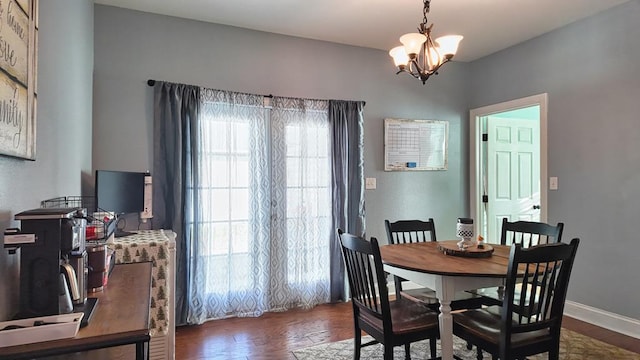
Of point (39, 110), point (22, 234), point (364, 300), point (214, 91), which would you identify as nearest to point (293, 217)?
point (214, 91)

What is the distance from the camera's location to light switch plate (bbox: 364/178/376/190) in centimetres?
386

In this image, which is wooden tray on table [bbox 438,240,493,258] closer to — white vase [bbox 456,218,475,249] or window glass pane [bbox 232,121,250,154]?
white vase [bbox 456,218,475,249]

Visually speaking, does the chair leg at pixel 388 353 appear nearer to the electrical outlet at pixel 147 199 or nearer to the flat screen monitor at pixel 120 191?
the flat screen monitor at pixel 120 191

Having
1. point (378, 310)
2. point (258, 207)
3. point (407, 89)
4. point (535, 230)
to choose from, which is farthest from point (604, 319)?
point (258, 207)

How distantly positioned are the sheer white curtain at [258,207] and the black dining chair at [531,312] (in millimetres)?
1862

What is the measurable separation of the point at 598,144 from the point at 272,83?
2943mm

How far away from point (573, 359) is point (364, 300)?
1.61 m

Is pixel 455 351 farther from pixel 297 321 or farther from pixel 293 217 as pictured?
pixel 293 217

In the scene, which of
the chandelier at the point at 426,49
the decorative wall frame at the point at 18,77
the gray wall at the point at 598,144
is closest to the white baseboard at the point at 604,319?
the gray wall at the point at 598,144

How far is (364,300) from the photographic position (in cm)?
202

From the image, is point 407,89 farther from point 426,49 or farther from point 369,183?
point 426,49

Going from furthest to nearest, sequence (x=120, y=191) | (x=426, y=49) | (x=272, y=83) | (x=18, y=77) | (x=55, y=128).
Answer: (x=272, y=83), (x=120, y=191), (x=426, y=49), (x=55, y=128), (x=18, y=77)

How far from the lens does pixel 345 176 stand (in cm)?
364

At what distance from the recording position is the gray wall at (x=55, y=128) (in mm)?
1136
